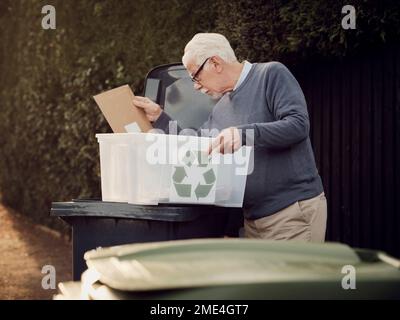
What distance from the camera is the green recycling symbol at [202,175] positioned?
3.68 meters

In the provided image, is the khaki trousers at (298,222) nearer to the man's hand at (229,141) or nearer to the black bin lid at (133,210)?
the black bin lid at (133,210)

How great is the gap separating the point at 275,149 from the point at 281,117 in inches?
6.4

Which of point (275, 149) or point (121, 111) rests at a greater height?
point (121, 111)

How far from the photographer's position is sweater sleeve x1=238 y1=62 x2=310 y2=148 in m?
3.48

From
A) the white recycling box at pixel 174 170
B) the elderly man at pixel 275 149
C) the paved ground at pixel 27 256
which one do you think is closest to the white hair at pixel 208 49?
the elderly man at pixel 275 149

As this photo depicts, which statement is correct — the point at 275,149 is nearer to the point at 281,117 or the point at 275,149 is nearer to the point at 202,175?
the point at 281,117

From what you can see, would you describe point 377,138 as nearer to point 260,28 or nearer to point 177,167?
point 260,28

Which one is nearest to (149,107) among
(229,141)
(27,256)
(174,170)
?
(174,170)

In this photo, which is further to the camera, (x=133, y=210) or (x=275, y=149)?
(x=133, y=210)

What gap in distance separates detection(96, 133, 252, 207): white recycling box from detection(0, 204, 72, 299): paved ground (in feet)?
12.3

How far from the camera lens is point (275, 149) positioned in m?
3.68
